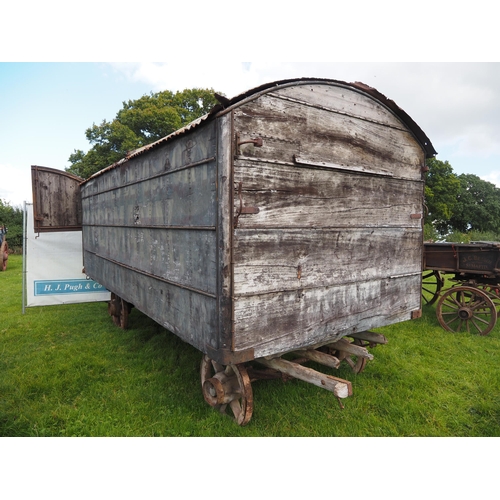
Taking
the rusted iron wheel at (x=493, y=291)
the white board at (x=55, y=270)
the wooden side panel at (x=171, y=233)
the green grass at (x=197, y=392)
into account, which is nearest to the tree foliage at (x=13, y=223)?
the white board at (x=55, y=270)

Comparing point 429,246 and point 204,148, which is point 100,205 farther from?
point 429,246

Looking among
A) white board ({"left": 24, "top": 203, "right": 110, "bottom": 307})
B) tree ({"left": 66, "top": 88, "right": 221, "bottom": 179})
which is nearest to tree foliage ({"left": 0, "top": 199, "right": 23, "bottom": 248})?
tree ({"left": 66, "top": 88, "right": 221, "bottom": 179})

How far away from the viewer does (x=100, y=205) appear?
7.20 meters

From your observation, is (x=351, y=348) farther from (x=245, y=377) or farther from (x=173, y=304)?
(x=173, y=304)

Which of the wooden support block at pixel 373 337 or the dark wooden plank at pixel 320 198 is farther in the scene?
the wooden support block at pixel 373 337

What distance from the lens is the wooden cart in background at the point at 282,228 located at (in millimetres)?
3102

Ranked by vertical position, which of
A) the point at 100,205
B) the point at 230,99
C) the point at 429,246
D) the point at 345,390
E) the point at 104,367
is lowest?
the point at 104,367

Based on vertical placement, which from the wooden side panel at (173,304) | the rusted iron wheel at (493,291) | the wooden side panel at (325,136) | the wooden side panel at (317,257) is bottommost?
the rusted iron wheel at (493,291)

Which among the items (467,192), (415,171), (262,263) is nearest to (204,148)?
(262,263)

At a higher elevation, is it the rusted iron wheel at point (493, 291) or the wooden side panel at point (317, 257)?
the wooden side panel at point (317, 257)

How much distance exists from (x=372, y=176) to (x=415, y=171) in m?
0.90

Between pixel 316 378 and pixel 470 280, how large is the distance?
597cm

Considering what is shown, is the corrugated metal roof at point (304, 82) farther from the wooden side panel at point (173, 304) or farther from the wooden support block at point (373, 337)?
the wooden support block at point (373, 337)

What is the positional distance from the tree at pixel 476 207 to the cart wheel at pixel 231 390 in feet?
108
